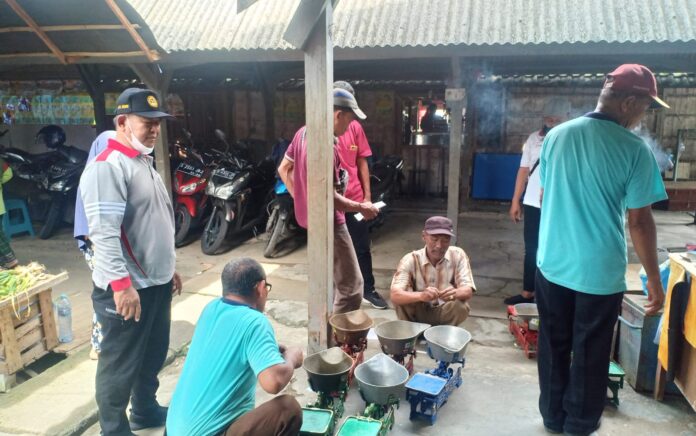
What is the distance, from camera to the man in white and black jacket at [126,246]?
2328mm

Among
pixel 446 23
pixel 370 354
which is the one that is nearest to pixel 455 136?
pixel 446 23

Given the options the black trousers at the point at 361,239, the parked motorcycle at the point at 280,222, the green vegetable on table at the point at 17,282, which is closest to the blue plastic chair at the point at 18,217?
the parked motorcycle at the point at 280,222

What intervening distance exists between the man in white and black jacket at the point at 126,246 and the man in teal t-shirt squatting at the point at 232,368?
564 mm

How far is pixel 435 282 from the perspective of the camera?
3637 millimetres

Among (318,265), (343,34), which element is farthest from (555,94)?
(318,265)

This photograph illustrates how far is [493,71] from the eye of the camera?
859 cm

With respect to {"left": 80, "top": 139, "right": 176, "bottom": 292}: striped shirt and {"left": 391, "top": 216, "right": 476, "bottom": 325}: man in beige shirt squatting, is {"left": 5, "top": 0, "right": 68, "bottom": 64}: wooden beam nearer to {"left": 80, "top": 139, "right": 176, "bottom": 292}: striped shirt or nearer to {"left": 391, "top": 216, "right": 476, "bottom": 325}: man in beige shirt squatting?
{"left": 80, "top": 139, "right": 176, "bottom": 292}: striped shirt

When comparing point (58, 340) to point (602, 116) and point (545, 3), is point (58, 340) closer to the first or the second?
point (602, 116)

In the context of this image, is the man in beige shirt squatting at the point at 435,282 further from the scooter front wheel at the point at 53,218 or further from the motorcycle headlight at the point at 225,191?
the scooter front wheel at the point at 53,218

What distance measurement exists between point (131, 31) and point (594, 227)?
4923 millimetres

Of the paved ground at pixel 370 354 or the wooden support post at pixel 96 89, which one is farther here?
the wooden support post at pixel 96 89

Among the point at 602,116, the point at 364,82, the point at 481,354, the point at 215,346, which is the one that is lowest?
the point at 481,354

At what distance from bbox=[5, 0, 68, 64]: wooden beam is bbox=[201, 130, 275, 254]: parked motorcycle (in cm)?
218

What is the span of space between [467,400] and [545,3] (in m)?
4.16
